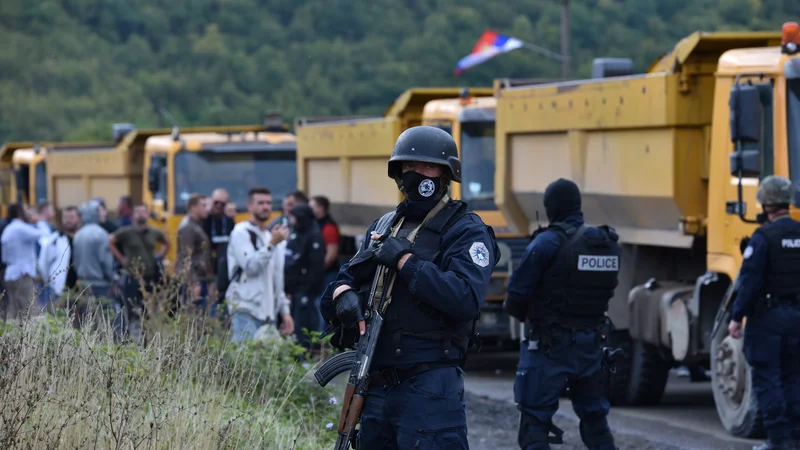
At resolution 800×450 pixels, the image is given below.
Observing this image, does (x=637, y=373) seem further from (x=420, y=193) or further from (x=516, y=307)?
(x=420, y=193)

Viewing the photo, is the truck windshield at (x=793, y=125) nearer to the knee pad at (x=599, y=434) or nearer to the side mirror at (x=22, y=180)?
the knee pad at (x=599, y=434)

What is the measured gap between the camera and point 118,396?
563cm

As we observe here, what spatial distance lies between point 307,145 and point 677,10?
39.4 metres

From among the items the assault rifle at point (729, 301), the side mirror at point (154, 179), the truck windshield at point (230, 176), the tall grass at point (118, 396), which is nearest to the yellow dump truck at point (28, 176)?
the side mirror at point (154, 179)

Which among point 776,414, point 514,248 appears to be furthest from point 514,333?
point 776,414

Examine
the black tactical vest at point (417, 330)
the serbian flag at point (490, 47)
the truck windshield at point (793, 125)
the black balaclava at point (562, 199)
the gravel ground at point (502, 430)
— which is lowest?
the gravel ground at point (502, 430)

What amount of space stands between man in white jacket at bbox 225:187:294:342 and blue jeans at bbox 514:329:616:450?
9.46 feet

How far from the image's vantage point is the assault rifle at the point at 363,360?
4.77 metres

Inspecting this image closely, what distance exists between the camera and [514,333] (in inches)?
442

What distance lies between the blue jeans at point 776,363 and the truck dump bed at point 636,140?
6.47ft

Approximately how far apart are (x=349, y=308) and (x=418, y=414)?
1.53ft

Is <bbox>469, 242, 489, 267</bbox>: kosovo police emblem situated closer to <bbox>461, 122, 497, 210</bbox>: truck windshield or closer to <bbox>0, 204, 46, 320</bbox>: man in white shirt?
<bbox>461, 122, 497, 210</bbox>: truck windshield

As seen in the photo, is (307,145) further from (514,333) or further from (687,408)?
(687,408)

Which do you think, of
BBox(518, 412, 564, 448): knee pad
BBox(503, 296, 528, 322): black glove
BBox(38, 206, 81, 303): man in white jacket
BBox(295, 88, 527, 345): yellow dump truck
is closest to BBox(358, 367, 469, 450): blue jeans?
BBox(518, 412, 564, 448): knee pad
